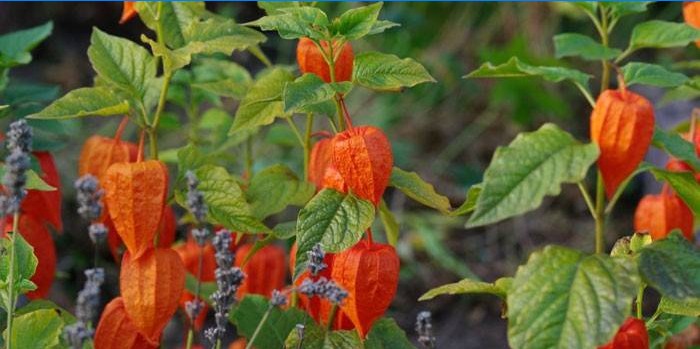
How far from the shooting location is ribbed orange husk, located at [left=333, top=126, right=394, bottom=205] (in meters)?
1.24

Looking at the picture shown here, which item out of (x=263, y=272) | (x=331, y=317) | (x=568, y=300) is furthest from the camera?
(x=263, y=272)

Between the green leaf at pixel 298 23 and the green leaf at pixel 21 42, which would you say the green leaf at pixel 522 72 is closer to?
the green leaf at pixel 298 23

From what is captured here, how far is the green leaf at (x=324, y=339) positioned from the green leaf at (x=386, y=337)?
0.19 ft

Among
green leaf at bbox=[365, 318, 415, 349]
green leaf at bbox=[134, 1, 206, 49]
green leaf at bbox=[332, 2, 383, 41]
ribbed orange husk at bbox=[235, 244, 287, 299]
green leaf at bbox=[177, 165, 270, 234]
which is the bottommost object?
ribbed orange husk at bbox=[235, 244, 287, 299]

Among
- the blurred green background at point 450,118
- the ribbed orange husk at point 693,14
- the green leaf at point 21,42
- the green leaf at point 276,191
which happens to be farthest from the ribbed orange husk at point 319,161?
the blurred green background at point 450,118

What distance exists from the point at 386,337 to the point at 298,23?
372 mm

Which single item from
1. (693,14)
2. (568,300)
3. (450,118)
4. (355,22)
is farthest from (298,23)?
(450,118)

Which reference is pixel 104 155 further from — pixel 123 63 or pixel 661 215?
pixel 661 215

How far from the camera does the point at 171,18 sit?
5.02 ft

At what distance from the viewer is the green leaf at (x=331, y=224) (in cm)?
122

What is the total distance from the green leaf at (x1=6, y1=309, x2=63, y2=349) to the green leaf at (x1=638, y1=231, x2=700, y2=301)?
1.97 ft

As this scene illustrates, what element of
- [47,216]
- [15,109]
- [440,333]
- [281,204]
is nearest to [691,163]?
[281,204]

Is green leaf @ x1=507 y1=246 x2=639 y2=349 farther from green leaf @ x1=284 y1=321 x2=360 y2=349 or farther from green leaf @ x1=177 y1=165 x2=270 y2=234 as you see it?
green leaf @ x1=177 y1=165 x2=270 y2=234

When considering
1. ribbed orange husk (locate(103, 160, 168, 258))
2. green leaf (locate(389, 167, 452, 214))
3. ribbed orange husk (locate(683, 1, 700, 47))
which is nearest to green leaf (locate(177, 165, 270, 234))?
→ ribbed orange husk (locate(103, 160, 168, 258))
